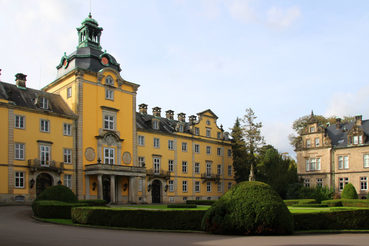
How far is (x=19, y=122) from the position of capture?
38094mm

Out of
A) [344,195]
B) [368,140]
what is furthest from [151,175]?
[368,140]

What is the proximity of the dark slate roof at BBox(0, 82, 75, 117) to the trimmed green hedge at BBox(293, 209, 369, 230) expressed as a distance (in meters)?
29.7

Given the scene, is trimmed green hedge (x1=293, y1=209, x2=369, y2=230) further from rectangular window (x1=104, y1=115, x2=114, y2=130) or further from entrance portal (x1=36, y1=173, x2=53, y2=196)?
rectangular window (x1=104, y1=115, x2=114, y2=130)

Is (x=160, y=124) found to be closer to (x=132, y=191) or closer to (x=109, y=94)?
(x=109, y=94)

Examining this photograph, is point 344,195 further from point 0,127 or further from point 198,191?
point 0,127

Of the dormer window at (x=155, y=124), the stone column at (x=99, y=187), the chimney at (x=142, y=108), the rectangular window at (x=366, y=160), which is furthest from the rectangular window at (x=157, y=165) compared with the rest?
the rectangular window at (x=366, y=160)

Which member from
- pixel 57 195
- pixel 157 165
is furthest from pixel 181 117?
pixel 57 195

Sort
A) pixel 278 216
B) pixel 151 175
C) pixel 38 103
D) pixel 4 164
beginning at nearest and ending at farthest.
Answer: pixel 278 216, pixel 4 164, pixel 38 103, pixel 151 175

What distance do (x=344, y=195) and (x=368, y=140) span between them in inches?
432

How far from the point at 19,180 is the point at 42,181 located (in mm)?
2705

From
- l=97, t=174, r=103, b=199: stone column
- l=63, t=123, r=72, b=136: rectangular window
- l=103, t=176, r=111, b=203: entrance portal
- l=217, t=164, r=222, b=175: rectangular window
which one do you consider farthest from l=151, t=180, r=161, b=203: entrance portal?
l=63, t=123, r=72, b=136: rectangular window

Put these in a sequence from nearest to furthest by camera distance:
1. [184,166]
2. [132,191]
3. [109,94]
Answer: [132,191] < [109,94] < [184,166]

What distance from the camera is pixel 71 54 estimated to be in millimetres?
46844

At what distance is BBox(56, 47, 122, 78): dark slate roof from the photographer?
45469 millimetres
